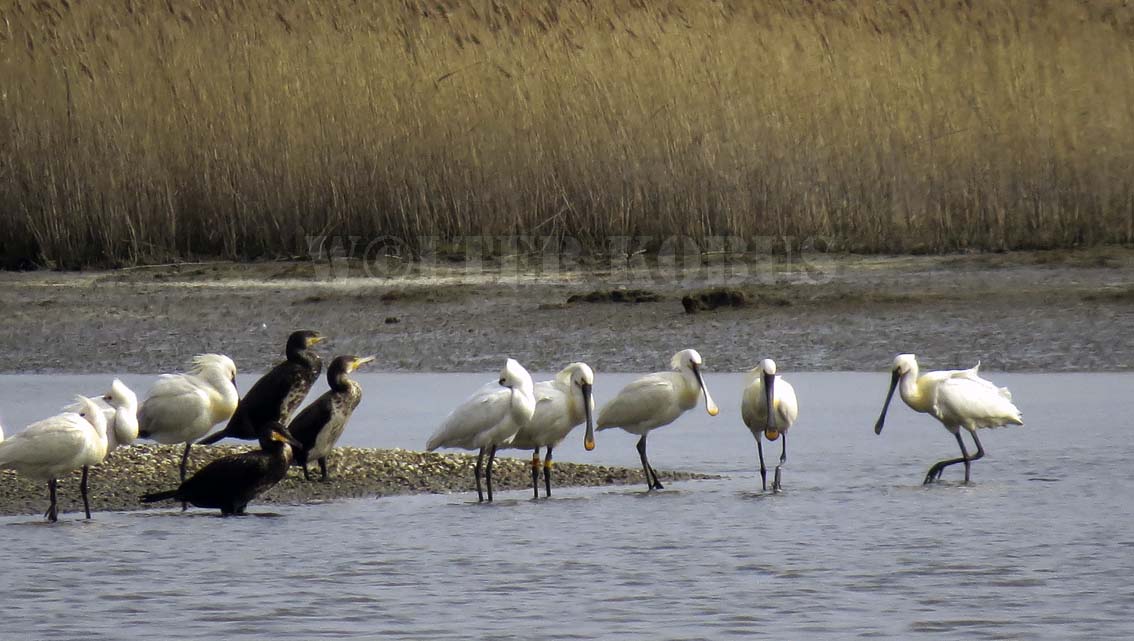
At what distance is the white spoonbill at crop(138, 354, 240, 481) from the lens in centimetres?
885

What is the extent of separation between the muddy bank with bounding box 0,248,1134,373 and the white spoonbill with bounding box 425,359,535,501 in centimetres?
414

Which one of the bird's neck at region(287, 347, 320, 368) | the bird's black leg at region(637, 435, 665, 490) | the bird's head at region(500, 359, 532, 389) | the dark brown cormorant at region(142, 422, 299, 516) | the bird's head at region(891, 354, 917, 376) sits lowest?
the bird's black leg at region(637, 435, 665, 490)

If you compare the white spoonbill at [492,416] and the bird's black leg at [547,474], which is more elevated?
the white spoonbill at [492,416]

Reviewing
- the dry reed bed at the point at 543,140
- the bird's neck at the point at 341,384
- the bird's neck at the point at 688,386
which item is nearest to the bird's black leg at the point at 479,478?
the bird's neck at the point at 341,384

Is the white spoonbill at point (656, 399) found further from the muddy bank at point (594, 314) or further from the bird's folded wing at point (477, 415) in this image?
the muddy bank at point (594, 314)

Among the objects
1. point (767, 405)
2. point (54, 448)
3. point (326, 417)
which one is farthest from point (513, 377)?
point (54, 448)

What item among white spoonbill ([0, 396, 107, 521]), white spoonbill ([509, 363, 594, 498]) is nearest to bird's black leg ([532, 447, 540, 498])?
white spoonbill ([509, 363, 594, 498])

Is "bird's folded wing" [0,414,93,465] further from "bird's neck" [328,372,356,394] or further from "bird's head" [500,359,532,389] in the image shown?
"bird's head" [500,359,532,389]

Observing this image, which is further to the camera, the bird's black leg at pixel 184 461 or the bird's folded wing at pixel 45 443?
the bird's black leg at pixel 184 461

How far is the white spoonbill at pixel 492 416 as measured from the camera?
343 inches

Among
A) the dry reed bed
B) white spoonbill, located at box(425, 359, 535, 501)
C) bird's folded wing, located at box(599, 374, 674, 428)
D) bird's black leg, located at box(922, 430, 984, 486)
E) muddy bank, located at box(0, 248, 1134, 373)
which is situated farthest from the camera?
the dry reed bed

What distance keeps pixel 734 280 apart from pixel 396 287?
8.98 ft

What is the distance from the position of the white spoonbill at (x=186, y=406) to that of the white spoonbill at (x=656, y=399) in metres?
1.79

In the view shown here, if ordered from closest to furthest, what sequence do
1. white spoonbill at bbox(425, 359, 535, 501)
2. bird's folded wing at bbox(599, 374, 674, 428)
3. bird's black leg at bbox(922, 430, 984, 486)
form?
1. white spoonbill at bbox(425, 359, 535, 501)
2. bird's black leg at bbox(922, 430, 984, 486)
3. bird's folded wing at bbox(599, 374, 674, 428)
